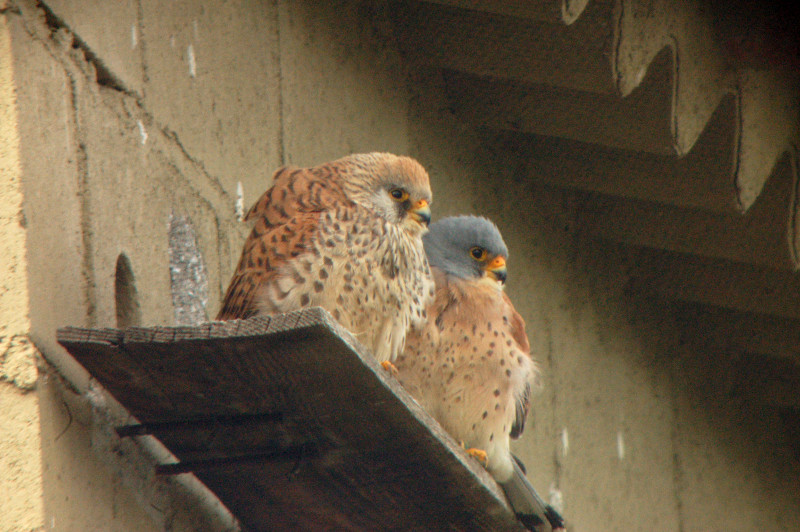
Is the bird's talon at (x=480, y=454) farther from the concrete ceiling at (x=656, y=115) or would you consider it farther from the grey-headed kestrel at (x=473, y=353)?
the concrete ceiling at (x=656, y=115)

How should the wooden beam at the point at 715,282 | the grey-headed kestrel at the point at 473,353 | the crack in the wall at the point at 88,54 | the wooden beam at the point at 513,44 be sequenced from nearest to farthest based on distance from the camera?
1. the crack in the wall at the point at 88,54
2. the grey-headed kestrel at the point at 473,353
3. the wooden beam at the point at 513,44
4. the wooden beam at the point at 715,282

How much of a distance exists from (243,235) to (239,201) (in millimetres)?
96

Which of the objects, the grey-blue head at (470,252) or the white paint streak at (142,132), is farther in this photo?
the grey-blue head at (470,252)

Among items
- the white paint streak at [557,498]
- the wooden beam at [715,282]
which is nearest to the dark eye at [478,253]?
the white paint streak at [557,498]

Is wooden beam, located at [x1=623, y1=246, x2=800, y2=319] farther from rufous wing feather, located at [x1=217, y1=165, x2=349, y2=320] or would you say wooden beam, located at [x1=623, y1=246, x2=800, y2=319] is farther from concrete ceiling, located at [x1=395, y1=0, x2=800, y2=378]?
rufous wing feather, located at [x1=217, y1=165, x2=349, y2=320]

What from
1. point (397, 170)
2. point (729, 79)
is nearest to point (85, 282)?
point (397, 170)

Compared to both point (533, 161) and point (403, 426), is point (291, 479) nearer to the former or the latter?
point (403, 426)

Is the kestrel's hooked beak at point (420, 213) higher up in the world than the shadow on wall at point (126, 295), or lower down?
higher up

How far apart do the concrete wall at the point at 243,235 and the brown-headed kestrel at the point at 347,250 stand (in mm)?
231

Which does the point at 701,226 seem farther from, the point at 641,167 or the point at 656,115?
the point at 656,115

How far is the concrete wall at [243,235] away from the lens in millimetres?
2119

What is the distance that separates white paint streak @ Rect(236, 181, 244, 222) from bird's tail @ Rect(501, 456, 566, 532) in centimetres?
→ 91

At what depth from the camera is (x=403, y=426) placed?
2.16 m

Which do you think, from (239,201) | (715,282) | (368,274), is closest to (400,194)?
(368,274)
